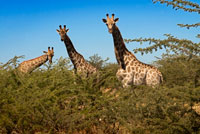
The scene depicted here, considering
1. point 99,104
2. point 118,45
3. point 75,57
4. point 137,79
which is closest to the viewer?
point 99,104

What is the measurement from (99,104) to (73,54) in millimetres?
4485

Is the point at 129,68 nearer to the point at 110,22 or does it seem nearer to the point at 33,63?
the point at 110,22

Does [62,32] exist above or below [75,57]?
above

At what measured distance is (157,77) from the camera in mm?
8648

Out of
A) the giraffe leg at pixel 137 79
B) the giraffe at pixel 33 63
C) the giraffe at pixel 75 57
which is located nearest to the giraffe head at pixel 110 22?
the giraffe leg at pixel 137 79

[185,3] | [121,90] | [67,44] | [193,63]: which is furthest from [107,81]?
[67,44]

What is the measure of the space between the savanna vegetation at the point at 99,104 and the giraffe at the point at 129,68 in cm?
193

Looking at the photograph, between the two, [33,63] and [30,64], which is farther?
[33,63]

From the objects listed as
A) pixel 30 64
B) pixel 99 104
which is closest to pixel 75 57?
pixel 99 104

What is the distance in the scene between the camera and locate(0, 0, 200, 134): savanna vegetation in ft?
16.4

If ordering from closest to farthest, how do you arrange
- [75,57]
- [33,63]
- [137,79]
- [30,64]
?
[137,79], [75,57], [30,64], [33,63]

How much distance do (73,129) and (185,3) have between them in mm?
3026

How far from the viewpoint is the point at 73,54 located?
10438 mm

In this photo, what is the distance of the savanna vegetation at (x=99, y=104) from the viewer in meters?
5.00
